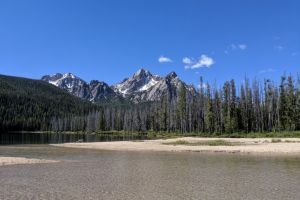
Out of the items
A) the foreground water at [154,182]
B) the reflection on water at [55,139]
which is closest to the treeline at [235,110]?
the reflection on water at [55,139]

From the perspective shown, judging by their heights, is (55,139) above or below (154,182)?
above

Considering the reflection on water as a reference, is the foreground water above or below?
below

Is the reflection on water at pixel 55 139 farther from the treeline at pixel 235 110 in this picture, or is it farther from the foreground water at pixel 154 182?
the foreground water at pixel 154 182

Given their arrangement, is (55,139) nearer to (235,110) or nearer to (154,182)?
(235,110)

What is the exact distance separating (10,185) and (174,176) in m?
10.9

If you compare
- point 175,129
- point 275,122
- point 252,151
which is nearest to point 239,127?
point 275,122

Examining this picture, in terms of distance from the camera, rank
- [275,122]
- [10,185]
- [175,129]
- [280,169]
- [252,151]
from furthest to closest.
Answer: [175,129]
[275,122]
[252,151]
[280,169]
[10,185]

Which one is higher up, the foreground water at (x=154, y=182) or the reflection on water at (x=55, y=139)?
the reflection on water at (x=55, y=139)

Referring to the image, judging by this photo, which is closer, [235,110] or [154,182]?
[154,182]

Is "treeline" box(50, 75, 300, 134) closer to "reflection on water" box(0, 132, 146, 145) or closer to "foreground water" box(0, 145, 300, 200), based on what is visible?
"reflection on water" box(0, 132, 146, 145)

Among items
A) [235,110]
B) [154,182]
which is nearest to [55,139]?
[235,110]

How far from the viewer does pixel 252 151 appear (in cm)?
4875

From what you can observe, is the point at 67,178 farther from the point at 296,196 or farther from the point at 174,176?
the point at 296,196

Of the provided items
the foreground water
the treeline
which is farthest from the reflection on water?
the foreground water
